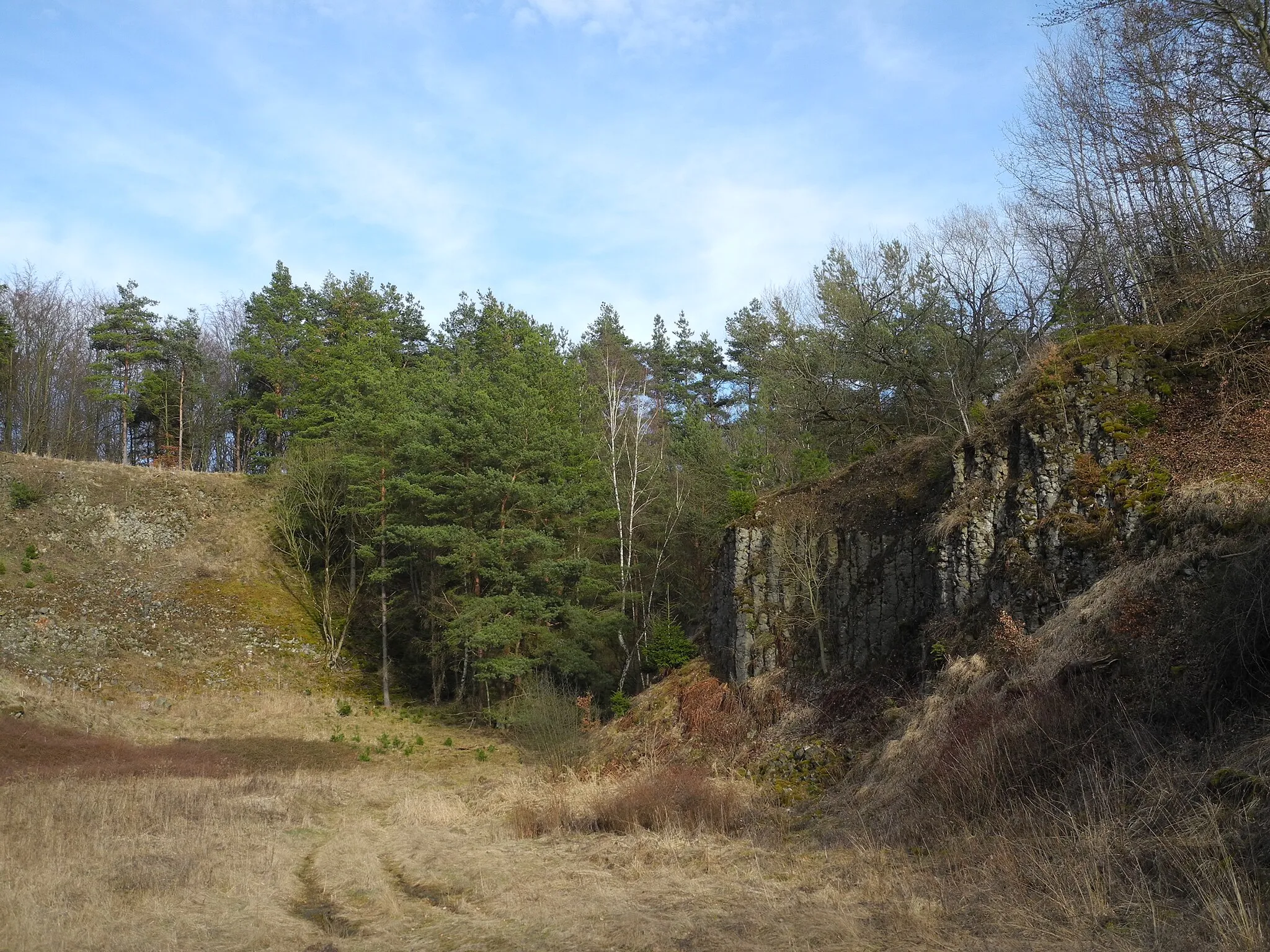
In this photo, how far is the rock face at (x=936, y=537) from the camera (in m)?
12.9

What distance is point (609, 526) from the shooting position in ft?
101

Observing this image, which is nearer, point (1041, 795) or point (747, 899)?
point (747, 899)

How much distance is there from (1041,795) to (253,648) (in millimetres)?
30231

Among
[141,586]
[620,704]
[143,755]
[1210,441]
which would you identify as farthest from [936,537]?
[141,586]

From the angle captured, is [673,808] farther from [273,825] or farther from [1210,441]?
[1210,441]

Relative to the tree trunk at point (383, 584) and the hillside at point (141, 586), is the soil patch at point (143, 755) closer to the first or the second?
the hillside at point (141, 586)

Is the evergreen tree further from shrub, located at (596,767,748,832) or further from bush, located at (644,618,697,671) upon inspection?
shrub, located at (596,767,748,832)

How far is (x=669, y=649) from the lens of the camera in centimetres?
2294

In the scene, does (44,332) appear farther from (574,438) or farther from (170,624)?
(574,438)

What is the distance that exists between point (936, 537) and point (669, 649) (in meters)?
9.58

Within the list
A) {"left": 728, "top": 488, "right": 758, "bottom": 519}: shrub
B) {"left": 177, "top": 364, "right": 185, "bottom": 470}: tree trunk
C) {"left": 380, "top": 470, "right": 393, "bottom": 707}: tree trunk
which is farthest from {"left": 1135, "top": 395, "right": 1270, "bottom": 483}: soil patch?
{"left": 177, "top": 364, "right": 185, "bottom": 470}: tree trunk

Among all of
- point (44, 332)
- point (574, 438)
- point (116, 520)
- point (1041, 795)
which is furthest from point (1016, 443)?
point (44, 332)

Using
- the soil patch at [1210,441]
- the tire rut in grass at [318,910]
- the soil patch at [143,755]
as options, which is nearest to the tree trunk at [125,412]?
the soil patch at [143,755]

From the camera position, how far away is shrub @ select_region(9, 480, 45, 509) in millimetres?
34031
